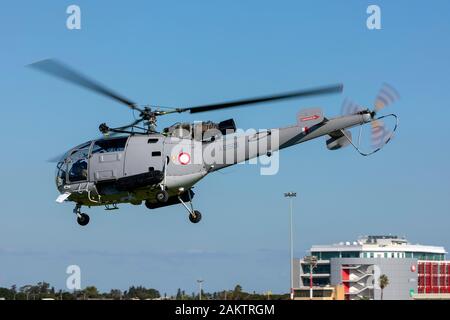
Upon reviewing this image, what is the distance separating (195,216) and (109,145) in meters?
6.11

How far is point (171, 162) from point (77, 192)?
18.8 ft

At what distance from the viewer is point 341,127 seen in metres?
46.1

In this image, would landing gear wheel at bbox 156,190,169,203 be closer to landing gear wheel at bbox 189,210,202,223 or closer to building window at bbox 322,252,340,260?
landing gear wheel at bbox 189,210,202,223

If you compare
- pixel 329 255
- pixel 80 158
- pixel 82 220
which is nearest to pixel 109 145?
pixel 80 158

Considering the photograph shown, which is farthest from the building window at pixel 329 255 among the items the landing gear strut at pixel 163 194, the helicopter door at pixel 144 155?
the helicopter door at pixel 144 155

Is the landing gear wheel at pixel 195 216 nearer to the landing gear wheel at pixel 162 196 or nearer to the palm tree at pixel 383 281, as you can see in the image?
the landing gear wheel at pixel 162 196

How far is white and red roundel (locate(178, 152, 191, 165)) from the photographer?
45438 millimetres

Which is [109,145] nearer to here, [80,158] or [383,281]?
[80,158]

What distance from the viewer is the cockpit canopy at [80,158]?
46.4 metres
